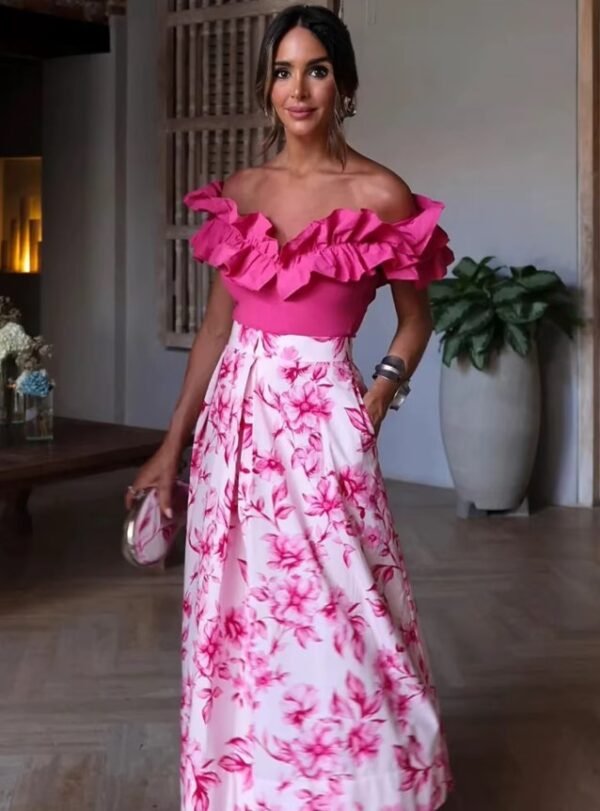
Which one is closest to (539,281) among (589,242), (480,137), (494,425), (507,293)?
(507,293)

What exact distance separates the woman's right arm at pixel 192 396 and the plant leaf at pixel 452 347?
113 inches

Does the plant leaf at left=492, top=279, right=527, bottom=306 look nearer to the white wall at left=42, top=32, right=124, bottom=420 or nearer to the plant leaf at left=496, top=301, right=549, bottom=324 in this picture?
the plant leaf at left=496, top=301, right=549, bottom=324

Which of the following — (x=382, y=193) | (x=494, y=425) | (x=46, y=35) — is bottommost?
(x=494, y=425)

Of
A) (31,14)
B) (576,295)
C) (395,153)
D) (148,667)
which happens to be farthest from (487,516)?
(31,14)

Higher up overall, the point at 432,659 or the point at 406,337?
the point at 406,337

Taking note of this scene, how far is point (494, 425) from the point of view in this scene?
4.83 meters

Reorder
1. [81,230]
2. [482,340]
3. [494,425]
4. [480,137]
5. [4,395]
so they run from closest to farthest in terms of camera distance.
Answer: [4,395] < [482,340] < [494,425] < [480,137] < [81,230]

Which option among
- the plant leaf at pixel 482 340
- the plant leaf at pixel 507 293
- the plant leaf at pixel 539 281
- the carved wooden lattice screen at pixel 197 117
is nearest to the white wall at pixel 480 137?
the plant leaf at pixel 539 281

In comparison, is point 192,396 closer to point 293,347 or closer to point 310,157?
point 293,347

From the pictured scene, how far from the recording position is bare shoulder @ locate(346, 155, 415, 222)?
1.82 metres

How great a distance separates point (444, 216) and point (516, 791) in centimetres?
345

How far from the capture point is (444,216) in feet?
17.8

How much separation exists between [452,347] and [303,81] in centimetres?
308

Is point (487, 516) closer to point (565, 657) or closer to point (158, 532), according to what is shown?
point (565, 657)
